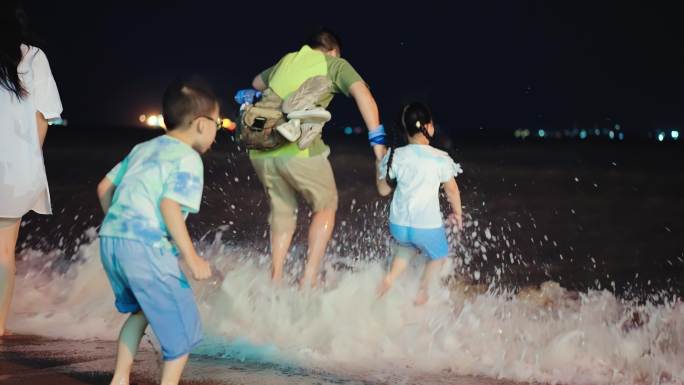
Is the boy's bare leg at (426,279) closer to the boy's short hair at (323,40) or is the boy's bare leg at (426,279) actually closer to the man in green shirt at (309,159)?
the man in green shirt at (309,159)

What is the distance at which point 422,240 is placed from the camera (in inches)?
244

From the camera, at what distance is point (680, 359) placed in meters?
5.49

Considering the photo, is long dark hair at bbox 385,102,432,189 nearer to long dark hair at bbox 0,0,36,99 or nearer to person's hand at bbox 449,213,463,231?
person's hand at bbox 449,213,463,231

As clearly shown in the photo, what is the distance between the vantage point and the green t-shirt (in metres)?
5.92

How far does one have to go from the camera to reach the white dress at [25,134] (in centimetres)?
486

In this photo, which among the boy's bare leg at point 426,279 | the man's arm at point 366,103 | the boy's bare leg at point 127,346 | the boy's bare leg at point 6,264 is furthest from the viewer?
the boy's bare leg at point 426,279

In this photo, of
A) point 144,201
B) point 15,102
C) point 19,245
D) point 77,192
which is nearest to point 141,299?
point 144,201

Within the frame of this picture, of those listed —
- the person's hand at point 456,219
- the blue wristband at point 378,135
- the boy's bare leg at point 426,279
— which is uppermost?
the blue wristband at point 378,135

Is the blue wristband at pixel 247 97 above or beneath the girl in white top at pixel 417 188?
above

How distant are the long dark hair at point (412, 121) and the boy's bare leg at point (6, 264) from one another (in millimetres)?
2422

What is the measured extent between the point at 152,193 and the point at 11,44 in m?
1.72

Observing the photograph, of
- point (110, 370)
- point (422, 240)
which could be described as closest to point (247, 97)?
point (422, 240)

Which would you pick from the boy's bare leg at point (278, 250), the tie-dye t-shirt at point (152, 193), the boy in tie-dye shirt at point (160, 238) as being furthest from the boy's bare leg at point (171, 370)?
the boy's bare leg at point (278, 250)

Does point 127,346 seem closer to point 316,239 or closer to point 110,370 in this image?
point 110,370
